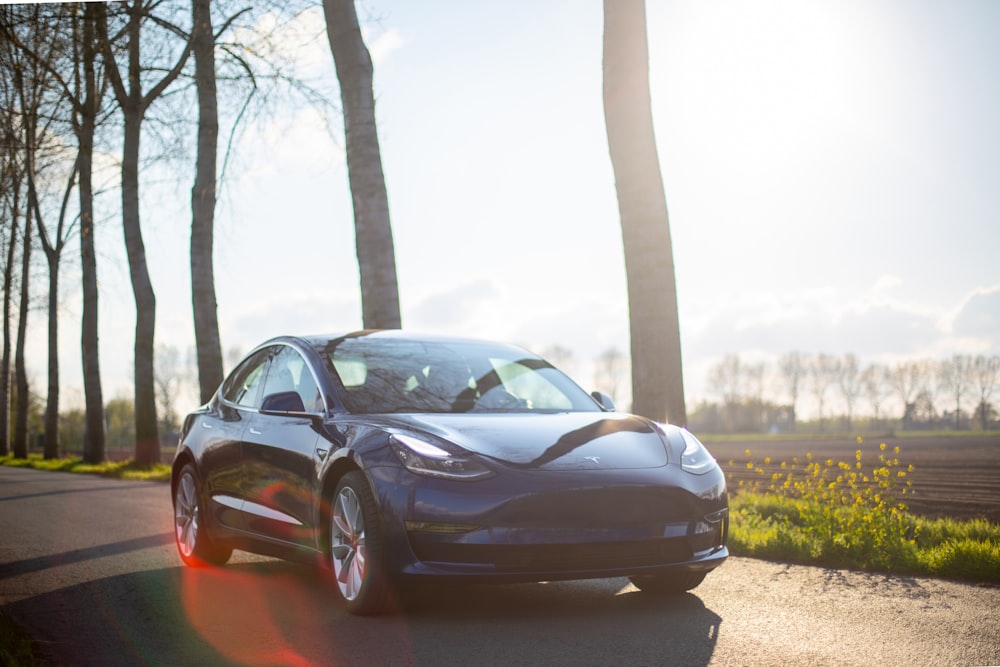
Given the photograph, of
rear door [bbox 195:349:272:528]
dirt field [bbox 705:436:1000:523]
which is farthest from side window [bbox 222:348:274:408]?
dirt field [bbox 705:436:1000:523]

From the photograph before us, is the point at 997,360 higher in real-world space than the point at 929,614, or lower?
higher

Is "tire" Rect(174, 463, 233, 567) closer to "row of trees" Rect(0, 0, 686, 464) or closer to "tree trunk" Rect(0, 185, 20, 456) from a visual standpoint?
"row of trees" Rect(0, 0, 686, 464)

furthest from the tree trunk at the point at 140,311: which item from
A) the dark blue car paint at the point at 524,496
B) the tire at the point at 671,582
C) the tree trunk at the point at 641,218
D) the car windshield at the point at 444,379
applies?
the tire at the point at 671,582

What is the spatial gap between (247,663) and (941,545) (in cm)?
473

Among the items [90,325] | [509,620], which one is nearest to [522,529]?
[509,620]

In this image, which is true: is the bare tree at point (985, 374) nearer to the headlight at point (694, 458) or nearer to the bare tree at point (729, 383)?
the headlight at point (694, 458)

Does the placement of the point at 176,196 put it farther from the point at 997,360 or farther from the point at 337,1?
the point at 997,360

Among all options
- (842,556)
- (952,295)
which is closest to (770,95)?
(952,295)

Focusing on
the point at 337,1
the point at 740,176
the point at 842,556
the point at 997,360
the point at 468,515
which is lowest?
the point at 842,556

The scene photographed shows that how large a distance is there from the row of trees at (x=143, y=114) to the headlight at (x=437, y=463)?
687cm

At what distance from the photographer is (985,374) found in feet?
27.3

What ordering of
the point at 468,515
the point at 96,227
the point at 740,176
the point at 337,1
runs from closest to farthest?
1. the point at 468,515
2. the point at 740,176
3. the point at 337,1
4. the point at 96,227

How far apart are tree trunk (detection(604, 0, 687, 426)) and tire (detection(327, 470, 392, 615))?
4.63m

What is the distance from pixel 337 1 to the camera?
1289 centimetres
